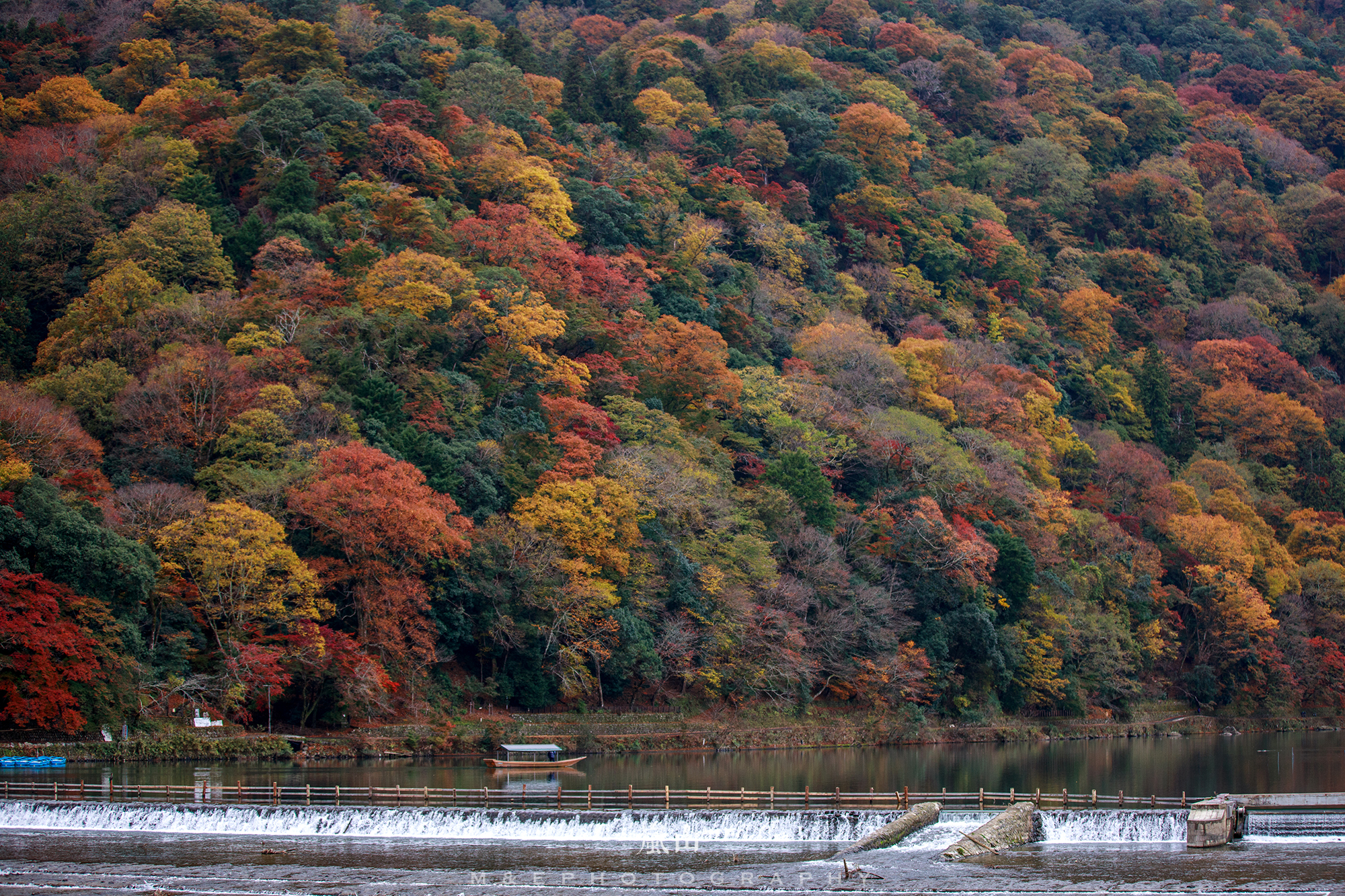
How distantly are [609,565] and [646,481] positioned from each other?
4928mm

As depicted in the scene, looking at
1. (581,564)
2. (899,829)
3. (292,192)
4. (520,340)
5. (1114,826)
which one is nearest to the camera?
(899,829)

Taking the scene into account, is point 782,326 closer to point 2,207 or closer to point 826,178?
point 826,178

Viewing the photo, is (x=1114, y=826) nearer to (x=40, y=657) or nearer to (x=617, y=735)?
(x=617, y=735)

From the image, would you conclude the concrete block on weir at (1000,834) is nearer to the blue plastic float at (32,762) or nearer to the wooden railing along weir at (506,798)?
the wooden railing along weir at (506,798)

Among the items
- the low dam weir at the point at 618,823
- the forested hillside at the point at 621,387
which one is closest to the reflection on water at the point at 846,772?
the low dam weir at the point at 618,823

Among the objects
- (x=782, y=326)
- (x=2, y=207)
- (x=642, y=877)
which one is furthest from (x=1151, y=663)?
(x=2, y=207)

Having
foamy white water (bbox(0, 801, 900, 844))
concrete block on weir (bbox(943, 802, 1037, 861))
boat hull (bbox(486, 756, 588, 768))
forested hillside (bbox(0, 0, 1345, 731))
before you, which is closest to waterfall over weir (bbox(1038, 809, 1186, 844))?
concrete block on weir (bbox(943, 802, 1037, 861))

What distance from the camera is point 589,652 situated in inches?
2104

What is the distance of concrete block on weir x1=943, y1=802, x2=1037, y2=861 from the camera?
100ft

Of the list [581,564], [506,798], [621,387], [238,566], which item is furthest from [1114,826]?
A: [621,387]

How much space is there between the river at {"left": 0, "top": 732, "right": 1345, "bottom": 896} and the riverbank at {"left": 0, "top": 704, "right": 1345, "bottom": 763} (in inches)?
50.4

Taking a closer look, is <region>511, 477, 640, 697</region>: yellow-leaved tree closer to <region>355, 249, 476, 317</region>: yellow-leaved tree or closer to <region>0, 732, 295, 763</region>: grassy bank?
<region>355, 249, 476, 317</region>: yellow-leaved tree

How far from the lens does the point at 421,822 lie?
33312 millimetres

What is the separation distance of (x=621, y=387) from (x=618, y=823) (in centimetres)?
3440
